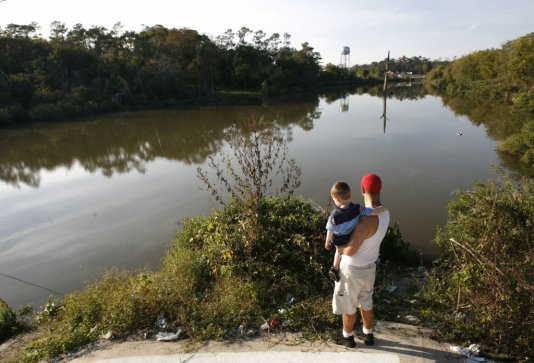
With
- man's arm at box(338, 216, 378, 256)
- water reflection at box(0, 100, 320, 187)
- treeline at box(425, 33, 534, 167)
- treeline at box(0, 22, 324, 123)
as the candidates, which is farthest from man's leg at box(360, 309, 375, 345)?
treeline at box(0, 22, 324, 123)

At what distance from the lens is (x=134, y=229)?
800cm

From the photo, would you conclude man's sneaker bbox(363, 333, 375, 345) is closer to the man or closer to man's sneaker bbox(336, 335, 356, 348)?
the man

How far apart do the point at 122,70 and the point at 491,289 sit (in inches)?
1492

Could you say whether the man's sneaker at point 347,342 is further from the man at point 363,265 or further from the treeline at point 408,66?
the treeline at point 408,66

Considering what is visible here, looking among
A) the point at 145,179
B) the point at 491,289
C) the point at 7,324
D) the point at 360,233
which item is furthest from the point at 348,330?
the point at 145,179

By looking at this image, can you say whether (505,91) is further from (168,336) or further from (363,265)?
(168,336)

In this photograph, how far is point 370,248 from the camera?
2846 millimetres

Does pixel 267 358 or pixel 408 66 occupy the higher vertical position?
pixel 408 66

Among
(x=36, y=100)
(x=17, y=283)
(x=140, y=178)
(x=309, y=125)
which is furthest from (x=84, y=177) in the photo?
(x=36, y=100)

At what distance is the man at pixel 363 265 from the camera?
111 inches

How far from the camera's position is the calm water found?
7.05 metres

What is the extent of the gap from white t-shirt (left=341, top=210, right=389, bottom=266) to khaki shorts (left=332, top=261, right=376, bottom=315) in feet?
0.16

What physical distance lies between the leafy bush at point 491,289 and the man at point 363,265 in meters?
0.76

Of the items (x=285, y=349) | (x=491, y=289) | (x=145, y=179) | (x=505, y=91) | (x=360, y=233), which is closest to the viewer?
(x=360, y=233)
